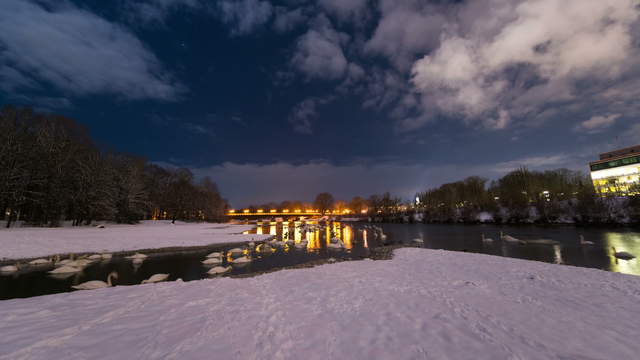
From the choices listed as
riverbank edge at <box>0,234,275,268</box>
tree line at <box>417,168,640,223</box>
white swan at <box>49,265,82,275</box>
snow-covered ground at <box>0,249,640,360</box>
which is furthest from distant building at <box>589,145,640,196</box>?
white swan at <box>49,265,82,275</box>

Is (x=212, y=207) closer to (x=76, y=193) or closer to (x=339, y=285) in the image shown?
(x=76, y=193)

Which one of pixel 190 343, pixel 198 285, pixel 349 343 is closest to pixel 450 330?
pixel 349 343

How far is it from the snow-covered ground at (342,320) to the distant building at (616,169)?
133 metres

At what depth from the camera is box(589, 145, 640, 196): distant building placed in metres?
102

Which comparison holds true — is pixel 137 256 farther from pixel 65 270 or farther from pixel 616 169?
pixel 616 169

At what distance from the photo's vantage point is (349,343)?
6047mm

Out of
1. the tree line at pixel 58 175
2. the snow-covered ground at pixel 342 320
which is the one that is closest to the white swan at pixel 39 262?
the snow-covered ground at pixel 342 320

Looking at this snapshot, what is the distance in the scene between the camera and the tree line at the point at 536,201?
5356cm

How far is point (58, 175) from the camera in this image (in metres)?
39.9

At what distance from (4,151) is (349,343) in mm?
51842

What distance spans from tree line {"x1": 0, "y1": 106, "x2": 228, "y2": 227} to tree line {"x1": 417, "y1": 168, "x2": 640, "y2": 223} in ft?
329

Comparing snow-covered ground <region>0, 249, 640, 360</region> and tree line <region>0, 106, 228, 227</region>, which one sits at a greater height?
tree line <region>0, 106, 228, 227</region>

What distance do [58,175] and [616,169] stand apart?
604 feet

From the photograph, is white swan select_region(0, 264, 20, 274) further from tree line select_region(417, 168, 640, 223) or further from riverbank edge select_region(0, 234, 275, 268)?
tree line select_region(417, 168, 640, 223)
